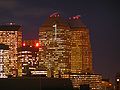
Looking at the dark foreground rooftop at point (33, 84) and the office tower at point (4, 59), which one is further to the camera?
the office tower at point (4, 59)

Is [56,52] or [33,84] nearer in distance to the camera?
[33,84]

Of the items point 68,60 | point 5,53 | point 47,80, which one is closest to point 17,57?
point 5,53

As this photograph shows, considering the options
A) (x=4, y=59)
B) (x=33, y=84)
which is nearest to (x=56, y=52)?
(x=4, y=59)

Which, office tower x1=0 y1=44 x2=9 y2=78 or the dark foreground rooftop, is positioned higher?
office tower x1=0 y1=44 x2=9 y2=78

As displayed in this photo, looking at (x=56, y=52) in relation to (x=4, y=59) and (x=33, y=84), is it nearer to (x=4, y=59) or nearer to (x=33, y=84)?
(x=4, y=59)

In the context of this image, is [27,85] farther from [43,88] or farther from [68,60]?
[68,60]

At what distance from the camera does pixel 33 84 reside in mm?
65125

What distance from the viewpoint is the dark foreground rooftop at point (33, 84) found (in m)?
64.1

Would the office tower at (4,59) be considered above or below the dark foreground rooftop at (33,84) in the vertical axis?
above

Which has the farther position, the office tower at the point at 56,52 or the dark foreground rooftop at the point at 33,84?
the office tower at the point at 56,52

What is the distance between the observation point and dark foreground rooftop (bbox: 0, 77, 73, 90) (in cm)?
6412

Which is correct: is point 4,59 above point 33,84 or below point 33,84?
above

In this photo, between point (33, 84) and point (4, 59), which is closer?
point (33, 84)

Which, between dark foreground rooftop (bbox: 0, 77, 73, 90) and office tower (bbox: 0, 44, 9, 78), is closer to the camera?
dark foreground rooftop (bbox: 0, 77, 73, 90)
